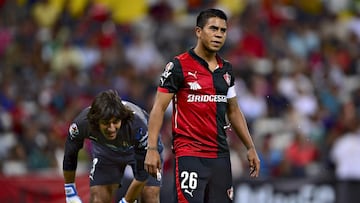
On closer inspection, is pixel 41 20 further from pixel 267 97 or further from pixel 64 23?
pixel 267 97

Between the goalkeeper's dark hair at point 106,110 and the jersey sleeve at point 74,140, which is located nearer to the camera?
the goalkeeper's dark hair at point 106,110

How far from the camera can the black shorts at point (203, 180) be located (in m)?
10.8

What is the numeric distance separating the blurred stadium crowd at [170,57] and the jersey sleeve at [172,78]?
7.43m

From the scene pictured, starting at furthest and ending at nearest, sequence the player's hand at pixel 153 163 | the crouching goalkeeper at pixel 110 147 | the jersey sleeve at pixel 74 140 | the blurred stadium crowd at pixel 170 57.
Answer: the blurred stadium crowd at pixel 170 57, the jersey sleeve at pixel 74 140, the crouching goalkeeper at pixel 110 147, the player's hand at pixel 153 163

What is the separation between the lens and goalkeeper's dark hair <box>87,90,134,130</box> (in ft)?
36.7

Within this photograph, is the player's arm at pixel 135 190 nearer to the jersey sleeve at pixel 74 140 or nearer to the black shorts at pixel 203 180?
the jersey sleeve at pixel 74 140

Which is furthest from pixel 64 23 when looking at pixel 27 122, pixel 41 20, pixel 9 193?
pixel 9 193

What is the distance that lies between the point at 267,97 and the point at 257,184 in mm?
3250

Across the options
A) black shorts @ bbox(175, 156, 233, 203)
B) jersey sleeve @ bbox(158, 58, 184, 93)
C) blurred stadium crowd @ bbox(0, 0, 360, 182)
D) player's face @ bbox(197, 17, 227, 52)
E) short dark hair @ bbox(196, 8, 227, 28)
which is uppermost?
blurred stadium crowd @ bbox(0, 0, 360, 182)

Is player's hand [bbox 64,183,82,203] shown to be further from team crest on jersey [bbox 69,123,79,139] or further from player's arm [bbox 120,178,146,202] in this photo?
team crest on jersey [bbox 69,123,79,139]

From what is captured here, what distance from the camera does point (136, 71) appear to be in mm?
22406

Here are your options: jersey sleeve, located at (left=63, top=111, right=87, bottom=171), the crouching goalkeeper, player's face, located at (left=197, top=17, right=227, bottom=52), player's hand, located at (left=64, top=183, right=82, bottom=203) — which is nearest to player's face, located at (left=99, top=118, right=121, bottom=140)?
the crouching goalkeeper

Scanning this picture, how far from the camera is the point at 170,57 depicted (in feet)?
74.6

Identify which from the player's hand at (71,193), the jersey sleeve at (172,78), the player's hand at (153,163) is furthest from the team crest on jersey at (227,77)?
the player's hand at (71,193)
